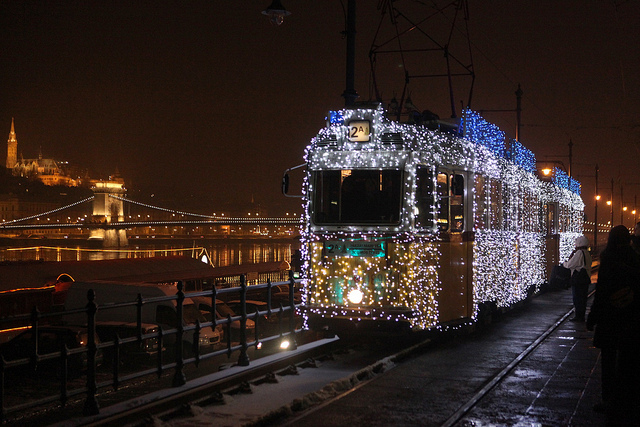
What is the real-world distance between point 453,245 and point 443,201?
70 centimetres

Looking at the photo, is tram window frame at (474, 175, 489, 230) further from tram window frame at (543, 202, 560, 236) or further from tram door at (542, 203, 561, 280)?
tram window frame at (543, 202, 560, 236)

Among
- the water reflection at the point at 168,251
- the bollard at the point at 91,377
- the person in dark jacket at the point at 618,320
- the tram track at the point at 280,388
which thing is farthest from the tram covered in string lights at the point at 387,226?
the water reflection at the point at 168,251

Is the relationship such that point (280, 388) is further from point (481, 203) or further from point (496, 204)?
point (496, 204)

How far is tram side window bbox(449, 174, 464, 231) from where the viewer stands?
11.4 meters

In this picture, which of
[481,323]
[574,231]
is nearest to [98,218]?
[574,231]

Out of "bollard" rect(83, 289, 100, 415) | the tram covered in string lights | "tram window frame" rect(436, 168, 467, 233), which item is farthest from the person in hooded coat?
"bollard" rect(83, 289, 100, 415)

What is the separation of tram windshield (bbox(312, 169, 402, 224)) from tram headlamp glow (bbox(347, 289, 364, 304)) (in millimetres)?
948

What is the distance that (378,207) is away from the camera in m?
10.6

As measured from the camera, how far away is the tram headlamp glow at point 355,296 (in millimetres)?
10578

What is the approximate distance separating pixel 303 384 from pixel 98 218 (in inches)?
5524

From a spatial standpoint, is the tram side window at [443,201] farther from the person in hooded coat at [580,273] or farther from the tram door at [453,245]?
the person in hooded coat at [580,273]

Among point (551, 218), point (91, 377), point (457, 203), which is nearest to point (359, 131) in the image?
point (457, 203)

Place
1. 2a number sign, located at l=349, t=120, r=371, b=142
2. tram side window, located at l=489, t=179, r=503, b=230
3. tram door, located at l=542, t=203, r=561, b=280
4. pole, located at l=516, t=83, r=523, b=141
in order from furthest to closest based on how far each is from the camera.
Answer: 1. pole, located at l=516, t=83, r=523, b=141
2. tram door, located at l=542, t=203, r=561, b=280
3. tram side window, located at l=489, t=179, r=503, b=230
4. 2a number sign, located at l=349, t=120, r=371, b=142

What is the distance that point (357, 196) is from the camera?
10.7 meters
